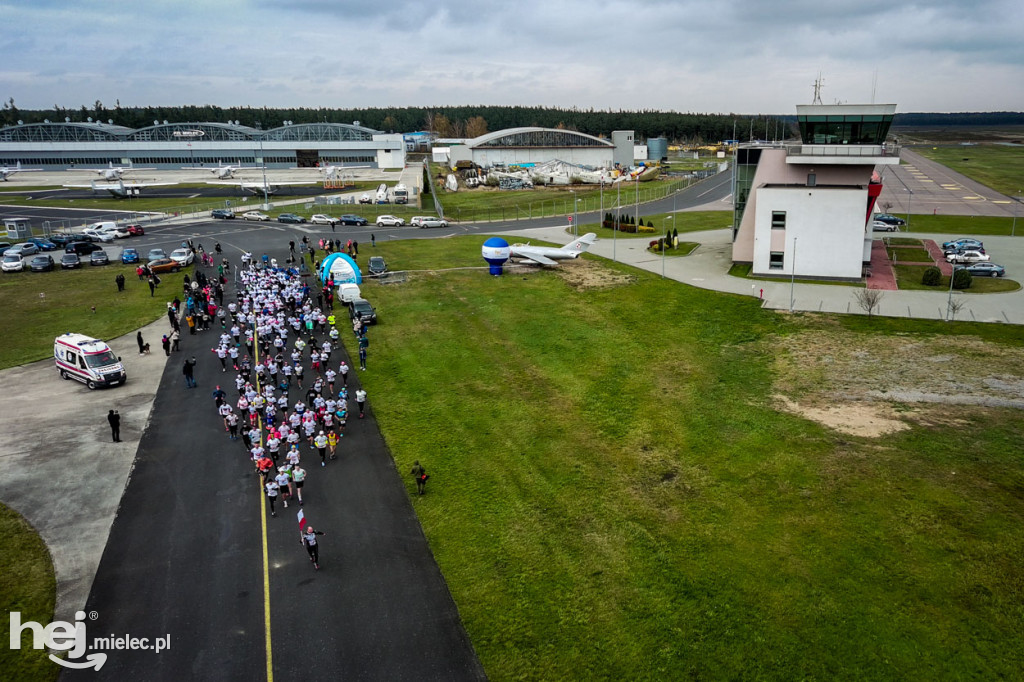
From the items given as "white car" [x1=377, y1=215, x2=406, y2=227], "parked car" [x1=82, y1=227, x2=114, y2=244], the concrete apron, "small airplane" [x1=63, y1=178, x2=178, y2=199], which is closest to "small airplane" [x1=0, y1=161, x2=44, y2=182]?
Answer: "small airplane" [x1=63, y1=178, x2=178, y2=199]

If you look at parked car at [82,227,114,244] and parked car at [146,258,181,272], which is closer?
parked car at [146,258,181,272]

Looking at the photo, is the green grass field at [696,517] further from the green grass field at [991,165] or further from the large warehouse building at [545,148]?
the large warehouse building at [545,148]

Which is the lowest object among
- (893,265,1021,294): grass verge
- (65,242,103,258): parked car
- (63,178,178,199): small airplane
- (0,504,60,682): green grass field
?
(0,504,60,682): green grass field

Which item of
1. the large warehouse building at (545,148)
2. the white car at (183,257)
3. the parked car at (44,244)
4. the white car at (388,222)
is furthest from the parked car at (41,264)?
the large warehouse building at (545,148)

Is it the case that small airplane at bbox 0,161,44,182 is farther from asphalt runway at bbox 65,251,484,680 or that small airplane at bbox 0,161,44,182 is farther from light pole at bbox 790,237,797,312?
light pole at bbox 790,237,797,312

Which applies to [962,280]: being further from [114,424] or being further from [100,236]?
[100,236]

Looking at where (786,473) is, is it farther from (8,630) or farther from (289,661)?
(8,630)
